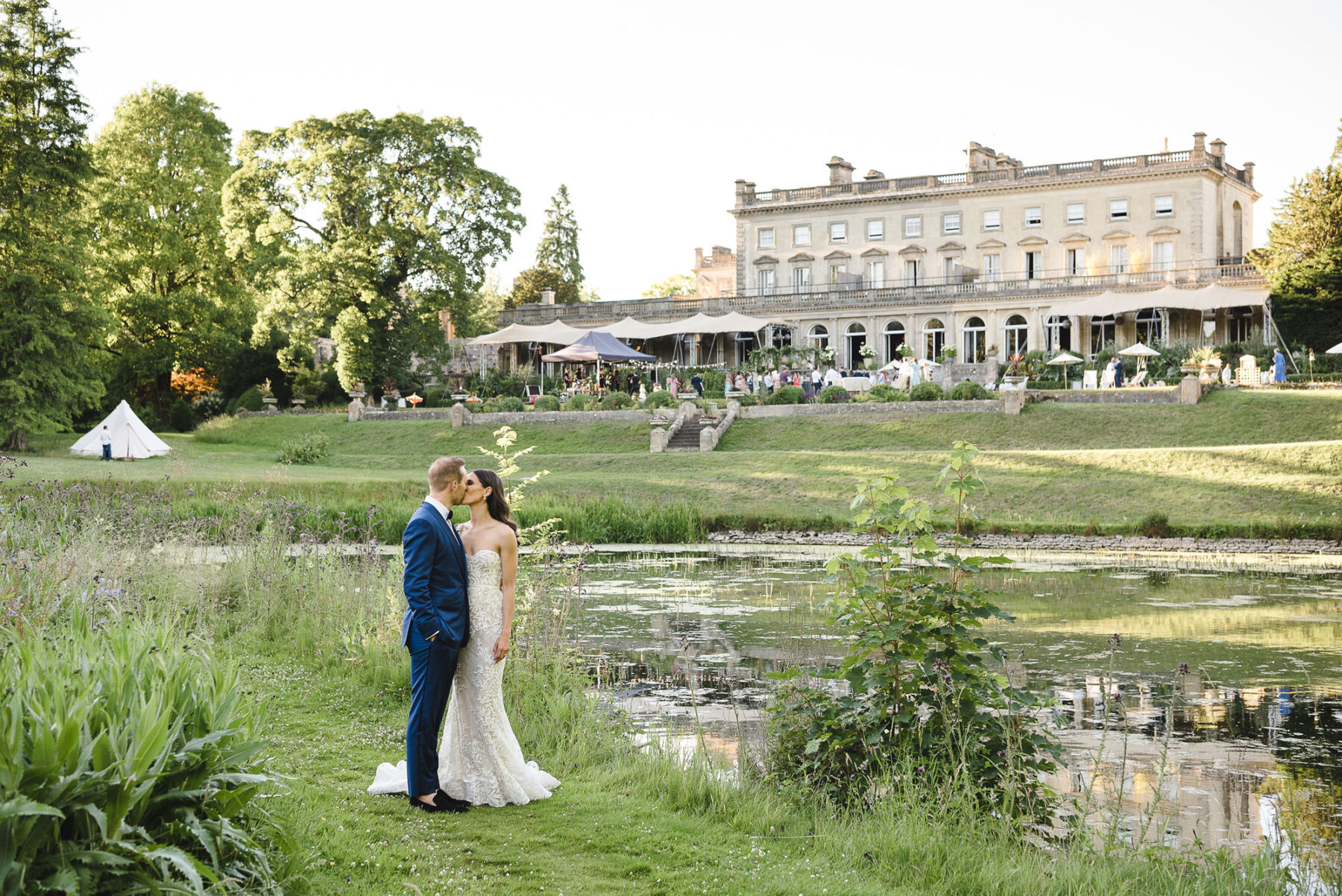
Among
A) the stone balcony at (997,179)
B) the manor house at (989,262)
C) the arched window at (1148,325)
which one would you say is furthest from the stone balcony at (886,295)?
the stone balcony at (997,179)

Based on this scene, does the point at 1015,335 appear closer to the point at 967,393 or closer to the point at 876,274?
the point at 876,274

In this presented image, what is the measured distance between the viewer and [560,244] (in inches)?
2825

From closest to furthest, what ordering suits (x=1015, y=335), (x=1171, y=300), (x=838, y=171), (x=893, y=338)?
1. (x=1171, y=300)
2. (x=1015, y=335)
3. (x=893, y=338)
4. (x=838, y=171)

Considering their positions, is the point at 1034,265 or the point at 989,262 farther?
the point at 989,262

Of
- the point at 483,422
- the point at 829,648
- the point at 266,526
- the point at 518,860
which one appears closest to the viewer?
the point at 518,860

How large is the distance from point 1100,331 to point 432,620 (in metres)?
50.4

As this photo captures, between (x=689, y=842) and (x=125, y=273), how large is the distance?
143 ft

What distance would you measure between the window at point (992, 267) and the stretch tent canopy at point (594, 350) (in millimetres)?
23299

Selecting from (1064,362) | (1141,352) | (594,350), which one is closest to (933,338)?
(1141,352)

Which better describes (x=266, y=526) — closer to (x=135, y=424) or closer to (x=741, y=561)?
(x=741, y=561)

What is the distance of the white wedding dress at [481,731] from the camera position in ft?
19.4

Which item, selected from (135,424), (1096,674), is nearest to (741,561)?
(1096,674)

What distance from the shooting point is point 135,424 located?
2950 centimetres

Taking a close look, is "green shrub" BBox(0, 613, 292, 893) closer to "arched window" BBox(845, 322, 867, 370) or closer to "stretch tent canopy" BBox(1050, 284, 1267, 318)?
"stretch tent canopy" BBox(1050, 284, 1267, 318)
